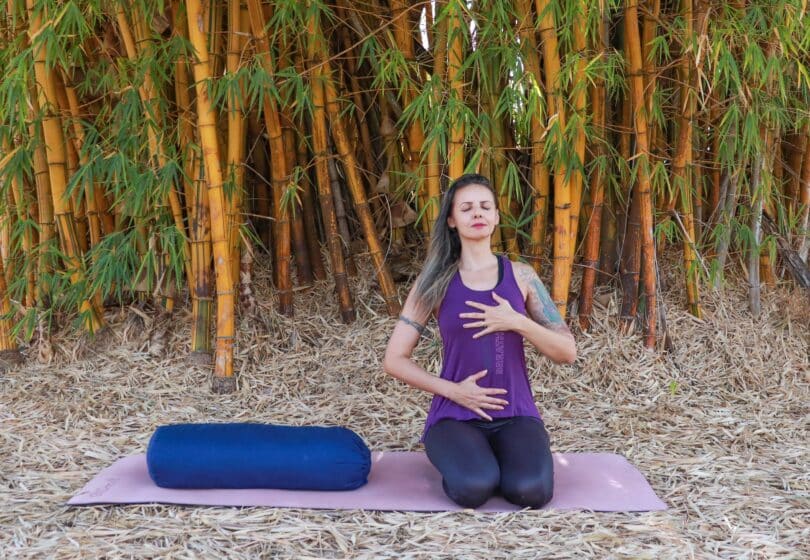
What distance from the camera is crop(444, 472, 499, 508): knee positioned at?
2010 millimetres

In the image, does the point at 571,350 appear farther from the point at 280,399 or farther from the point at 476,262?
the point at 280,399

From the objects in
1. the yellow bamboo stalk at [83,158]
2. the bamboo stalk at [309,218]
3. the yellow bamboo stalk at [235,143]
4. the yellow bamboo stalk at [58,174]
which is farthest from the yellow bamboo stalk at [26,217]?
the bamboo stalk at [309,218]

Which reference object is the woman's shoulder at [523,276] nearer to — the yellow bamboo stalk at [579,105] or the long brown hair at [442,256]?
the long brown hair at [442,256]

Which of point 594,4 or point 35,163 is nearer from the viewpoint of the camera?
point 594,4

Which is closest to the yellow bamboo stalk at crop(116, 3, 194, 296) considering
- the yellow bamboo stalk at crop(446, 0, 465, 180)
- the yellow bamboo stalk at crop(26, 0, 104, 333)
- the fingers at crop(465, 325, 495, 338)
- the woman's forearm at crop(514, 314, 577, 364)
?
the yellow bamboo stalk at crop(26, 0, 104, 333)

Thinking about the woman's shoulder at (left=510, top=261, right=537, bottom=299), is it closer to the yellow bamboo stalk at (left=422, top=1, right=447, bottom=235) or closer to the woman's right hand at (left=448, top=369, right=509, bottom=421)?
the woman's right hand at (left=448, top=369, right=509, bottom=421)

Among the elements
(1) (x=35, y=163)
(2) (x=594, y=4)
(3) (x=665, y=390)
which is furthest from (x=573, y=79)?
(1) (x=35, y=163)

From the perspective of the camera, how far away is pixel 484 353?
7.19 ft

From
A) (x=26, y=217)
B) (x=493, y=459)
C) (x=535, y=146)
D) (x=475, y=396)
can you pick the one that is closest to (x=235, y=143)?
(x=26, y=217)

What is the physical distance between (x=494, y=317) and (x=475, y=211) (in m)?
0.30

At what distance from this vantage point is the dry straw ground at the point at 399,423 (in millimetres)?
1877

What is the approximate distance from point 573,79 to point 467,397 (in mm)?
1301

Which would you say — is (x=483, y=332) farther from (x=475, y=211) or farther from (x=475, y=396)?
(x=475, y=211)

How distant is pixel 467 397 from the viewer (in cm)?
215
